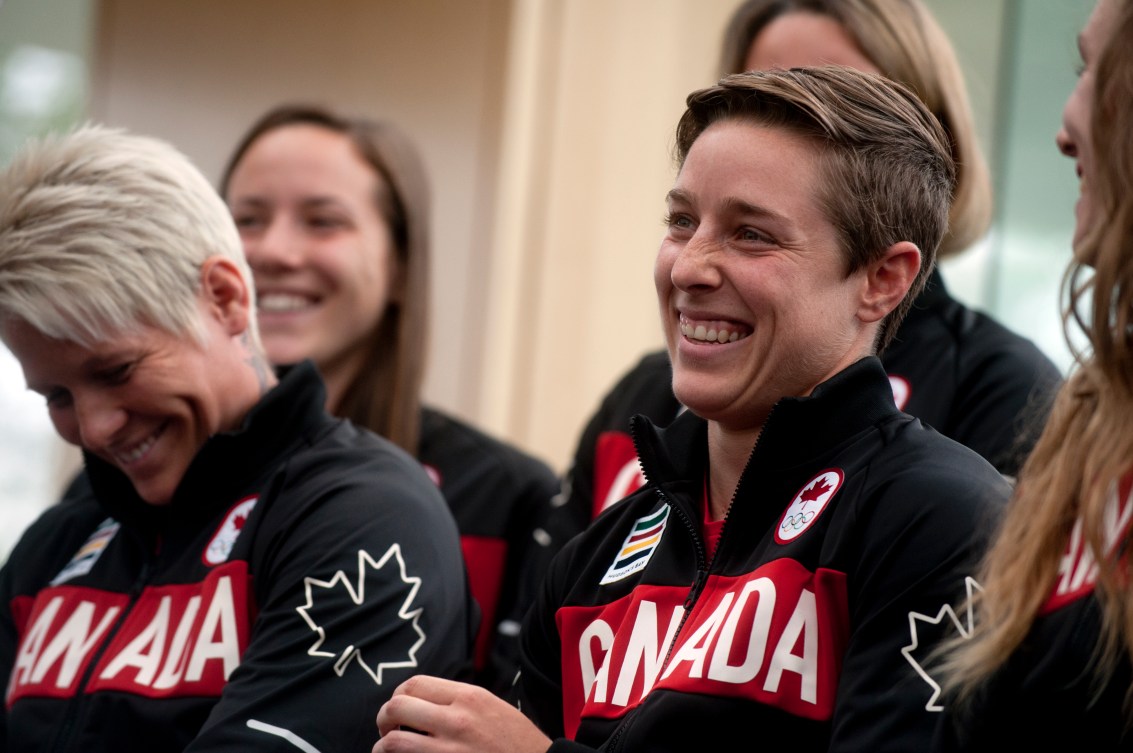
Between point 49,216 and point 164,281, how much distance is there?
0.18 m

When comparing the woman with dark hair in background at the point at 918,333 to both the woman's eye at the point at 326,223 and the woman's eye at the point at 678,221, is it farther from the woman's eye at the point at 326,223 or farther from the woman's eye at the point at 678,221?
the woman's eye at the point at 326,223

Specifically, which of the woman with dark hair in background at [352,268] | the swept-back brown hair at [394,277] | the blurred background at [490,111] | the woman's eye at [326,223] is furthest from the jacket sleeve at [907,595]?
the blurred background at [490,111]

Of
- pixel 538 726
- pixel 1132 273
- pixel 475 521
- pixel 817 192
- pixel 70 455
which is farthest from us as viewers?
pixel 70 455

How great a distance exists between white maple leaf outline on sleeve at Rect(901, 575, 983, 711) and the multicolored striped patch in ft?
1.19

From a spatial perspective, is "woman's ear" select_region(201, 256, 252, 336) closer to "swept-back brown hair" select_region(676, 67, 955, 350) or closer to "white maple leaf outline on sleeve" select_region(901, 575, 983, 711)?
"swept-back brown hair" select_region(676, 67, 955, 350)

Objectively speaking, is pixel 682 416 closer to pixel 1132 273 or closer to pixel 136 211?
pixel 1132 273

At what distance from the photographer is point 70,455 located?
4086 millimetres

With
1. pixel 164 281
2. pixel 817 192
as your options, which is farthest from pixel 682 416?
pixel 164 281

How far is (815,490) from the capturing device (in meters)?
1.46

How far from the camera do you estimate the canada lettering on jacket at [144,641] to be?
6.10 ft

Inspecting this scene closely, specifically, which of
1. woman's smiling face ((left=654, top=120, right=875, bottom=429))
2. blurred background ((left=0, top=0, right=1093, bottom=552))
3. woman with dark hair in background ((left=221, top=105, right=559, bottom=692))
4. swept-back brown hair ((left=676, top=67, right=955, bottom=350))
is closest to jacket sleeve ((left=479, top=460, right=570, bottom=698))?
woman with dark hair in background ((left=221, top=105, right=559, bottom=692))

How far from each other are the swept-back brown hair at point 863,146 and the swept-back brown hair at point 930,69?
669 mm

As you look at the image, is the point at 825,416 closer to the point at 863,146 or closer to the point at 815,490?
the point at 815,490

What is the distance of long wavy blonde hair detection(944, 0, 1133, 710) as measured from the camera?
118cm
